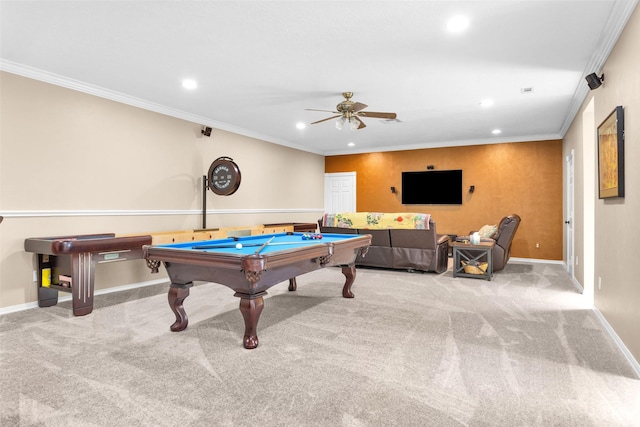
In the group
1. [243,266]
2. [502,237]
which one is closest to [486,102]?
[502,237]

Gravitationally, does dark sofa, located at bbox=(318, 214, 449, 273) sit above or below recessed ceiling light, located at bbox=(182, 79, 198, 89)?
below

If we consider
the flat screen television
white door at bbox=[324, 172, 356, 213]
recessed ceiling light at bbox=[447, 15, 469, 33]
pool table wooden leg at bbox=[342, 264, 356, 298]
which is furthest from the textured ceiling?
white door at bbox=[324, 172, 356, 213]

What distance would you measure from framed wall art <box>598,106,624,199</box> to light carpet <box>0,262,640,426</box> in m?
1.21

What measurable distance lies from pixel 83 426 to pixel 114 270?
3.36m

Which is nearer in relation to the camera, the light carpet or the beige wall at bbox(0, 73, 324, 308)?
the light carpet

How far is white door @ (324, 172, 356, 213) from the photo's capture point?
9.31 m

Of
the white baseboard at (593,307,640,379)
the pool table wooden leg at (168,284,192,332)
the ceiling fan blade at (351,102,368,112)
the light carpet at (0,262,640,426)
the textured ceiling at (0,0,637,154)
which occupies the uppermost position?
the textured ceiling at (0,0,637,154)

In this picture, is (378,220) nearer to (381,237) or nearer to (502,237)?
(381,237)

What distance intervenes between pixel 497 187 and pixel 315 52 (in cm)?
571

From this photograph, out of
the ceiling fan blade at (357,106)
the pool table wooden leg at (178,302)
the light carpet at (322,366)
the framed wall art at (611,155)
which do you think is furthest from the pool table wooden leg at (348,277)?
the framed wall art at (611,155)

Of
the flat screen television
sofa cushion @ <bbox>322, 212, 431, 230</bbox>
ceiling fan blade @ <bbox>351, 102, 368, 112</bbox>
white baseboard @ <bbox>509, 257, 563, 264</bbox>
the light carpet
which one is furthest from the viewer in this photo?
the flat screen television

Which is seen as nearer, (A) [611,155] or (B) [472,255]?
(A) [611,155]

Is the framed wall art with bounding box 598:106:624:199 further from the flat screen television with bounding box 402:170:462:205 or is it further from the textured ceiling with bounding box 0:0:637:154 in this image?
the flat screen television with bounding box 402:170:462:205

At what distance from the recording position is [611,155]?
302 cm
